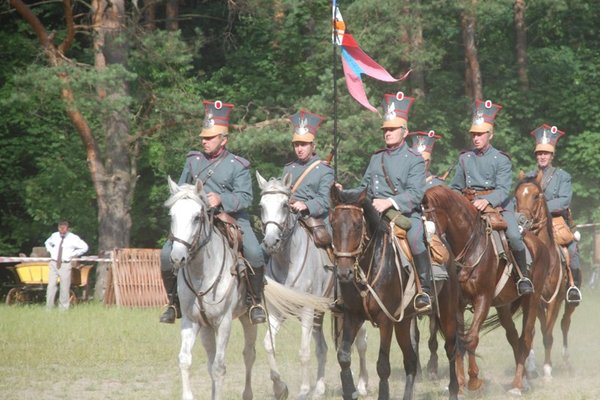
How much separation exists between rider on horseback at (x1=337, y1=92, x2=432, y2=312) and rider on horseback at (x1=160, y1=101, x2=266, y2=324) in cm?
129

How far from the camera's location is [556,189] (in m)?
16.7

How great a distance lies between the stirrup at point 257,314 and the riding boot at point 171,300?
749 millimetres

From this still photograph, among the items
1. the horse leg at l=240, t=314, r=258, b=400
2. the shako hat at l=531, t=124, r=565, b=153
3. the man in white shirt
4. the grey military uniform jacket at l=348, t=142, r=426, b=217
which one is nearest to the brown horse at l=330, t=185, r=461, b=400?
the grey military uniform jacket at l=348, t=142, r=426, b=217

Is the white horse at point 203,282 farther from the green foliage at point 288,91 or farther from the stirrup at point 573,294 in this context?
the green foliage at point 288,91

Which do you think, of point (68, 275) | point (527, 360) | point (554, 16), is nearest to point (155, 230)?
point (68, 275)

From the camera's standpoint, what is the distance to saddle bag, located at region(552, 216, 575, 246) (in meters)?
16.3

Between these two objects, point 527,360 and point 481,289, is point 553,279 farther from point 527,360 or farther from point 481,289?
point 481,289

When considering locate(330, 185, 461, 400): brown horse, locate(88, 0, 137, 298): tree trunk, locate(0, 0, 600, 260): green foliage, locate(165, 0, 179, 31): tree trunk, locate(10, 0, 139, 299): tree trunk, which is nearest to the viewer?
locate(330, 185, 461, 400): brown horse

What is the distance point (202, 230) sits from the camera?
11.6 meters

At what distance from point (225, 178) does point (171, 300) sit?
4.46 ft

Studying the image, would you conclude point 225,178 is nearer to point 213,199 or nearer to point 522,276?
point 213,199

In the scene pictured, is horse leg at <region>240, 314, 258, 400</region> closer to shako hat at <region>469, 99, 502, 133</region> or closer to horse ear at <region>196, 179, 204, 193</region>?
horse ear at <region>196, 179, 204, 193</region>

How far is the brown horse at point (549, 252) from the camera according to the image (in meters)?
15.0

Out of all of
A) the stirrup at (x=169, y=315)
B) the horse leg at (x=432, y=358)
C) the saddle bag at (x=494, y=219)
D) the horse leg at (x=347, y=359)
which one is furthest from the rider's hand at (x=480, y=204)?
the stirrup at (x=169, y=315)
